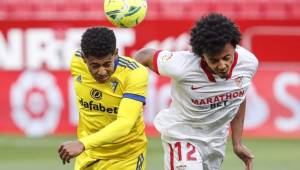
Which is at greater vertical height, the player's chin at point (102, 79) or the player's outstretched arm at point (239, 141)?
the player's chin at point (102, 79)

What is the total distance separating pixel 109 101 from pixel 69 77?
24.8ft

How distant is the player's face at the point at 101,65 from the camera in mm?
8148

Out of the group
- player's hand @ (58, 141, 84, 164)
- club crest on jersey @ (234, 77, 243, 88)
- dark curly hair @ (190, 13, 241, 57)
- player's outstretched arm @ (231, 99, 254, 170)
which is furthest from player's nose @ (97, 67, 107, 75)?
player's outstretched arm @ (231, 99, 254, 170)

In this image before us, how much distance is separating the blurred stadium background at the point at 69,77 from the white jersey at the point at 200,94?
259 inches

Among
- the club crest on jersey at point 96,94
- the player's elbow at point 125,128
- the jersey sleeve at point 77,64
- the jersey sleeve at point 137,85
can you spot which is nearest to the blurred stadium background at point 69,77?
the jersey sleeve at point 77,64

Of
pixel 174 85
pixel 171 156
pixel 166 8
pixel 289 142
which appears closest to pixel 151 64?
pixel 174 85

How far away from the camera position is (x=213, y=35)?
824 centimetres

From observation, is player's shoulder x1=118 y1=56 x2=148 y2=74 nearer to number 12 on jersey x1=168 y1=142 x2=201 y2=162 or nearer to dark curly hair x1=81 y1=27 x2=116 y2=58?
dark curly hair x1=81 y1=27 x2=116 y2=58

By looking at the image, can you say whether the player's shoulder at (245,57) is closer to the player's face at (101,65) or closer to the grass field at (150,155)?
the player's face at (101,65)

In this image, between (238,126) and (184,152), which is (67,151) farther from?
(238,126)

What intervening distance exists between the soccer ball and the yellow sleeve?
762 mm

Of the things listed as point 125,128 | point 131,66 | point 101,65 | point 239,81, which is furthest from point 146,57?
point 125,128

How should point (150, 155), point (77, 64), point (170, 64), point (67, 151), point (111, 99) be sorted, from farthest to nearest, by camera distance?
1. point (150, 155)
2. point (77, 64)
3. point (111, 99)
4. point (170, 64)
5. point (67, 151)

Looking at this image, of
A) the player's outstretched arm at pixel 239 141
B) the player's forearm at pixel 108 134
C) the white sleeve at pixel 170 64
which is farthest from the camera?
the player's outstretched arm at pixel 239 141
